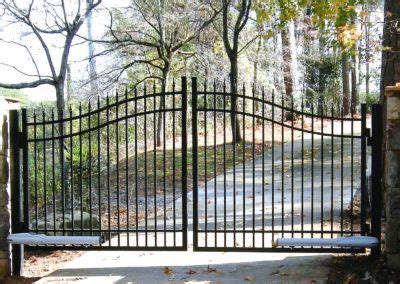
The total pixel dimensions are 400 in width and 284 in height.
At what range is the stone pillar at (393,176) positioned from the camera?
5527 mm

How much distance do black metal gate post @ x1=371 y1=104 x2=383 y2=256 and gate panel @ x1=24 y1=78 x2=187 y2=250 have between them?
7.11 feet

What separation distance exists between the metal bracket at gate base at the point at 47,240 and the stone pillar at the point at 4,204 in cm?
12

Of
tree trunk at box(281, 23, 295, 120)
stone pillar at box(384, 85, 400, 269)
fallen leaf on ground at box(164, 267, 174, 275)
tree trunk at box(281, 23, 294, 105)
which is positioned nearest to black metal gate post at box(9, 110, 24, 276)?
fallen leaf on ground at box(164, 267, 174, 275)

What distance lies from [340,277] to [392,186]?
113 centimetres

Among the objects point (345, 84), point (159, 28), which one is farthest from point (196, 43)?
point (345, 84)

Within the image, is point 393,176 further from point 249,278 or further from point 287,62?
point 287,62

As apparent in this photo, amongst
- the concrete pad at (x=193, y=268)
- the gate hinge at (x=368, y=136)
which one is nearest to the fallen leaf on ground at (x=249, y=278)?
the concrete pad at (x=193, y=268)

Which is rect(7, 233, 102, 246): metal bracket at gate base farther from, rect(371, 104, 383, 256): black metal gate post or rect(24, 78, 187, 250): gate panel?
rect(371, 104, 383, 256): black metal gate post

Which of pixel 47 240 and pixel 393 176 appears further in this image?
pixel 47 240

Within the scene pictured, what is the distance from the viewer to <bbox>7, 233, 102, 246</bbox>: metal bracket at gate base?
20.0 ft

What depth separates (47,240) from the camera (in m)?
6.18

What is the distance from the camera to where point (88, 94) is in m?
17.7

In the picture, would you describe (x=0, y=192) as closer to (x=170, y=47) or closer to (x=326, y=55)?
(x=170, y=47)

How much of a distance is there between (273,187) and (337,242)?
0.97 meters
